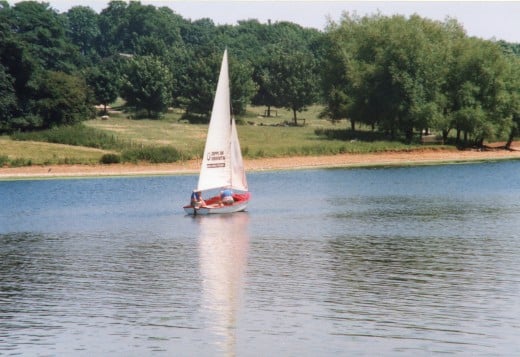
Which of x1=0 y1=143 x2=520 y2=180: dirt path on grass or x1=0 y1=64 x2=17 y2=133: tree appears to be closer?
x1=0 y1=143 x2=520 y2=180: dirt path on grass

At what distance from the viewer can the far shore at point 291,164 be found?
10981cm

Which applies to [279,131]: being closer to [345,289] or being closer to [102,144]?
[102,144]

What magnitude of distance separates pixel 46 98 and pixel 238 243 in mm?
92914

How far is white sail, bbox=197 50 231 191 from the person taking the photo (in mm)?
71000

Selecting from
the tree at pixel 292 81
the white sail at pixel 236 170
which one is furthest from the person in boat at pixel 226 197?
the tree at pixel 292 81

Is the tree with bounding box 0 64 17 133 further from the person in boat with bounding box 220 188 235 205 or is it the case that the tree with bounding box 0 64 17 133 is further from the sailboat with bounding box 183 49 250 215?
the person in boat with bounding box 220 188 235 205

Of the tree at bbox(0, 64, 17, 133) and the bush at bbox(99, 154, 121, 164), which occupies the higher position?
the tree at bbox(0, 64, 17, 133)

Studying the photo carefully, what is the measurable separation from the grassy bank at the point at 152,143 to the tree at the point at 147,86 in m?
8.88

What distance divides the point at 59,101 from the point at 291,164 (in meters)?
37.3

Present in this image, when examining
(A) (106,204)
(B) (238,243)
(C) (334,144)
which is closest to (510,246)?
(B) (238,243)

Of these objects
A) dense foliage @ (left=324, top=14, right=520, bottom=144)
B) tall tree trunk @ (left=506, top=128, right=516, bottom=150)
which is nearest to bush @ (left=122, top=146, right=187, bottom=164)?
dense foliage @ (left=324, top=14, right=520, bottom=144)

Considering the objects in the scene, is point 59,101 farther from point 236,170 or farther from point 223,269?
point 223,269

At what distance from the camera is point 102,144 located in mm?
127188

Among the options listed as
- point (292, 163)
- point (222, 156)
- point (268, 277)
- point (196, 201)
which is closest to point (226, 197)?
point (196, 201)
